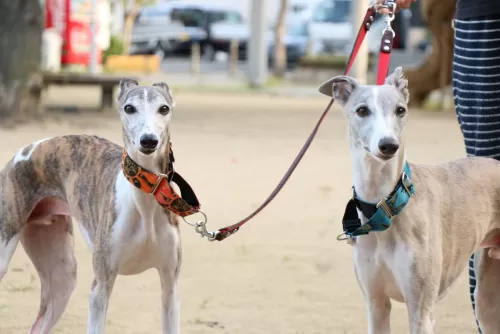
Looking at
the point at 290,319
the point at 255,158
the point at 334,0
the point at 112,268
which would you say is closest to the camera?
the point at 112,268

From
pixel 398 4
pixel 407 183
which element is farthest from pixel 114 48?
pixel 407 183

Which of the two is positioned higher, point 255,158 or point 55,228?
point 55,228

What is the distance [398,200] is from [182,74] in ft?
82.4

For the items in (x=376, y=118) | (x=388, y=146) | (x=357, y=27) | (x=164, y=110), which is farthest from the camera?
(x=357, y=27)

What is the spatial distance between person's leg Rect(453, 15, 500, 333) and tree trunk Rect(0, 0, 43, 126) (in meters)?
10.6

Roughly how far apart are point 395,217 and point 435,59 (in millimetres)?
15701

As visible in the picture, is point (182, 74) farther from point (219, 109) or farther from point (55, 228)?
point (55, 228)

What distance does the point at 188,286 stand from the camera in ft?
21.4

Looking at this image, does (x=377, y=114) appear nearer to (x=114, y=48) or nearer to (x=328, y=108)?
(x=328, y=108)

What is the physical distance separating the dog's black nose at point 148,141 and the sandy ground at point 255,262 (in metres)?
1.85

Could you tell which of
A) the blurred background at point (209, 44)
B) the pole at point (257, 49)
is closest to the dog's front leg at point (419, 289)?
the blurred background at point (209, 44)

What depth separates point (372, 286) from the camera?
4.08 m

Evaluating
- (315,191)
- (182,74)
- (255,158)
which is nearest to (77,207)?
(315,191)

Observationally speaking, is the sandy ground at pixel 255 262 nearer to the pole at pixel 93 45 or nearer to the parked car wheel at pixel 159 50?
the pole at pixel 93 45
